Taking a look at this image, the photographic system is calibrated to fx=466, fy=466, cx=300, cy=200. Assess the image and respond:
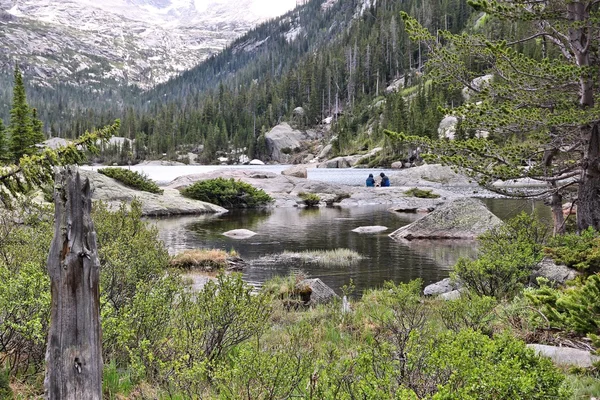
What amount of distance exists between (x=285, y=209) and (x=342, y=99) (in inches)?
4143

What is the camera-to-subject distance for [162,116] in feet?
516

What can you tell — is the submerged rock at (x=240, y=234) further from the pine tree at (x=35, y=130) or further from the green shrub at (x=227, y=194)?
the pine tree at (x=35, y=130)

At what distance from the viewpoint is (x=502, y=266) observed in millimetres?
9836

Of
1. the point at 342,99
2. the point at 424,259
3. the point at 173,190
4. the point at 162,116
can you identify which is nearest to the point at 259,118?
the point at 342,99

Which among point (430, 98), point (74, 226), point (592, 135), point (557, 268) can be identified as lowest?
point (557, 268)

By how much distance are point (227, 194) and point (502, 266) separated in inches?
1211

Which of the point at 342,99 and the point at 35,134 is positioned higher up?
the point at 342,99

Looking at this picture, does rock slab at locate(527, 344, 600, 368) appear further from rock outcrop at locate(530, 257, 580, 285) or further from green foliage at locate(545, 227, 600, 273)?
rock outcrop at locate(530, 257, 580, 285)

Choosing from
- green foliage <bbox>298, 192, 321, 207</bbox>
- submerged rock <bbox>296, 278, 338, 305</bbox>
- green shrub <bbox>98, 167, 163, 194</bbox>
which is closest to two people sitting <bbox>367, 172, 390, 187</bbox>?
green foliage <bbox>298, 192, 321, 207</bbox>

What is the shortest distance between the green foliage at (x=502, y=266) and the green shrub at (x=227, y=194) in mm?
28978

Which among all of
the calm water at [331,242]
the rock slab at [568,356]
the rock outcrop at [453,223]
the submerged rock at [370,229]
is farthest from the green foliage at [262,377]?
the submerged rock at [370,229]

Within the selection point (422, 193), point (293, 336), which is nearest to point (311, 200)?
point (422, 193)

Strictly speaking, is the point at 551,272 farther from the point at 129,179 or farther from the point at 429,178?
the point at 429,178

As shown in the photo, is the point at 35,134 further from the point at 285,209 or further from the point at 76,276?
the point at 76,276
